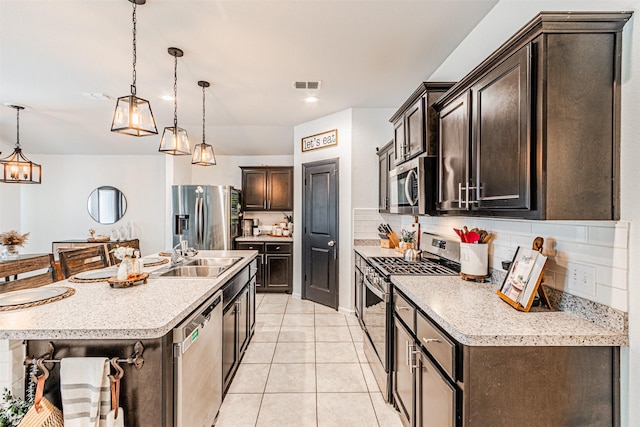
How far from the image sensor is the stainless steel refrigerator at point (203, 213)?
498 cm

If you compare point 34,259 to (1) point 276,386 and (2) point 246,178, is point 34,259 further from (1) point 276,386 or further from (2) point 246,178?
(1) point 276,386

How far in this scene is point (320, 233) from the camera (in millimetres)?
4535

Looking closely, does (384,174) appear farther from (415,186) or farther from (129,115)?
(129,115)

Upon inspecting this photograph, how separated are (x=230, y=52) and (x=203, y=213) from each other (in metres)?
3.00

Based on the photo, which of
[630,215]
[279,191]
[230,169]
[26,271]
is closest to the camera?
[630,215]

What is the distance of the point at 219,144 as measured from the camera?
5.70m

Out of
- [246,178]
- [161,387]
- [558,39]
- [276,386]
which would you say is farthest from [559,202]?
[246,178]

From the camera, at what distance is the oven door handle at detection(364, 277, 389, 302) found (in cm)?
216

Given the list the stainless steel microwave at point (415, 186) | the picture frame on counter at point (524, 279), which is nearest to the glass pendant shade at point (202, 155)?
the stainless steel microwave at point (415, 186)

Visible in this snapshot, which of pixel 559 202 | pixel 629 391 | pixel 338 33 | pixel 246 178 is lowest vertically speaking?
pixel 629 391

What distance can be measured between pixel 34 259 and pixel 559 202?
17.0 ft

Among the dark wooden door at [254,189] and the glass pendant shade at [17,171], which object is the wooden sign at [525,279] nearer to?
the dark wooden door at [254,189]

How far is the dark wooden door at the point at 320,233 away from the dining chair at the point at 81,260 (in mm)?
2660

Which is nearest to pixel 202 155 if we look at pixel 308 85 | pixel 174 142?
pixel 174 142
